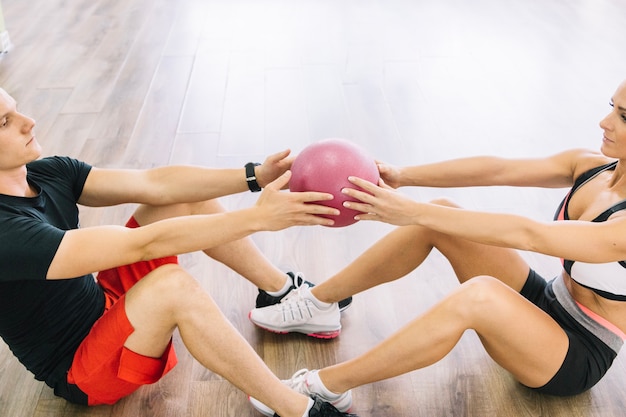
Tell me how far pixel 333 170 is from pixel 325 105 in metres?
2.00

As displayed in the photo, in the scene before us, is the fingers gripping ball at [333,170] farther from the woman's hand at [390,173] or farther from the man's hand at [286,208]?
the woman's hand at [390,173]

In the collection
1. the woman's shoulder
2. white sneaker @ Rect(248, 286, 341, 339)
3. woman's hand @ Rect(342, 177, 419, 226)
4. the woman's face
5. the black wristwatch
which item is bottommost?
white sneaker @ Rect(248, 286, 341, 339)

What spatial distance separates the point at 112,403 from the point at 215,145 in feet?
5.50

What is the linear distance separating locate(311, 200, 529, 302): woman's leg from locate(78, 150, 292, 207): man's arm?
413 mm

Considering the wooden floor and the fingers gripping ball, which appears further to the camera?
the wooden floor

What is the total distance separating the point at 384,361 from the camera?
1.88m

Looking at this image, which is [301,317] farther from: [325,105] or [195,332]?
[325,105]

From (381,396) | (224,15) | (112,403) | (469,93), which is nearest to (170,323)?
(112,403)

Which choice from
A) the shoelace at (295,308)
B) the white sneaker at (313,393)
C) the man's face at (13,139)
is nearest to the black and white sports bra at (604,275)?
→ the white sneaker at (313,393)

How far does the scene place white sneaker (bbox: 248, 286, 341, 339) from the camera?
2.25m

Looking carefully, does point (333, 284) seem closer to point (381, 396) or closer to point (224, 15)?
point (381, 396)

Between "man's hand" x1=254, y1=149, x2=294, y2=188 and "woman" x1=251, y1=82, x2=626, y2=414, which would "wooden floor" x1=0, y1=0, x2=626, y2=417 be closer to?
"woman" x1=251, y1=82, x2=626, y2=414

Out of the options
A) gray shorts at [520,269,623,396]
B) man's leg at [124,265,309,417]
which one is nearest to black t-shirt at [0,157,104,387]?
man's leg at [124,265,309,417]

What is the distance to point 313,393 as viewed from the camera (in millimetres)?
1992
